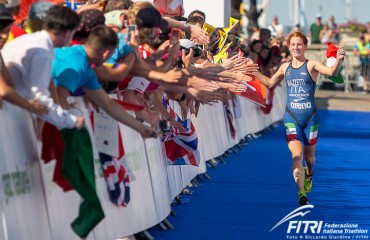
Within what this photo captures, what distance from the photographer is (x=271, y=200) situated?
14.2m

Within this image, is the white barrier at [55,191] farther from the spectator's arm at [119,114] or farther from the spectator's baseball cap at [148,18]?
the spectator's baseball cap at [148,18]

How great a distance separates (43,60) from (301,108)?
7.18m

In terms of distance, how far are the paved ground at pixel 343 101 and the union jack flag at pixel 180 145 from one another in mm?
25337

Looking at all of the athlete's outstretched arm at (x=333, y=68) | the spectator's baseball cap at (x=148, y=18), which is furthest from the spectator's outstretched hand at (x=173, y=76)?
the athlete's outstretched arm at (x=333, y=68)

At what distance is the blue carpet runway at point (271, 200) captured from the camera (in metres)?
11.3

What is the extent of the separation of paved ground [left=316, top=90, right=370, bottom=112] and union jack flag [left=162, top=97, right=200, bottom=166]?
25337 millimetres

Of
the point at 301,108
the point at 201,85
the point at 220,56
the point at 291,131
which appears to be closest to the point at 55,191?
the point at 201,85

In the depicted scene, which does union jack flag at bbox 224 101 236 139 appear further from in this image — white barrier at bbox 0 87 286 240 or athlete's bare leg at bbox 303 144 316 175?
white barrier at bbox 0 87 286 240

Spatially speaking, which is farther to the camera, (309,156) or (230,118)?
(230,118)

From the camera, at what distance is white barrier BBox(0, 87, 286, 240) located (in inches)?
319

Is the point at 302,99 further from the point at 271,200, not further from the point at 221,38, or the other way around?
the point at 221,38

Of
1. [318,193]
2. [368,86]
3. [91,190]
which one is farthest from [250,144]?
[368,86]

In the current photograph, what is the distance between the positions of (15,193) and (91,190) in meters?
0.59

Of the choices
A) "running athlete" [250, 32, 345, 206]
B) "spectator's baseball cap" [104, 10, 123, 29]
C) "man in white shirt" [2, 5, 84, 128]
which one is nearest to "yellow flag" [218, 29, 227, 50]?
"running athlete" [250, 32, 345, 206]
